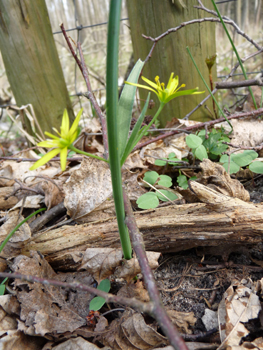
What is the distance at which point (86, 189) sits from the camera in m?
1.11

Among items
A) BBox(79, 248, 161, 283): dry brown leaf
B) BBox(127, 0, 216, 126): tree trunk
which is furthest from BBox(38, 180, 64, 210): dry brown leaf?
BBox(127, 0, 216, 126): tree trunk

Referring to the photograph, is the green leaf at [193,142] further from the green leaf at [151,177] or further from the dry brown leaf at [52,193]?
the dry brown leaf at [52,193]

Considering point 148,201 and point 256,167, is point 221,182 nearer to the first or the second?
point 256,167

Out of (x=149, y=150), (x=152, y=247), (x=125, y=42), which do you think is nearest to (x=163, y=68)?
(x=149, y=150)

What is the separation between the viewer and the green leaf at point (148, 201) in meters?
0.93

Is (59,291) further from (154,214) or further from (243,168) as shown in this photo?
(243,168)

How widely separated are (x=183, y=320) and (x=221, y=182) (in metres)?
0.53

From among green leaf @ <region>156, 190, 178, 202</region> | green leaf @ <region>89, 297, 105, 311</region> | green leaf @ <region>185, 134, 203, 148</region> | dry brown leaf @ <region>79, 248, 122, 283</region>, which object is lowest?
green leaf @ <region>89, 297, 105, 311</region>

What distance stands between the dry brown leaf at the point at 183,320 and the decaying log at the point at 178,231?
9.0 inches

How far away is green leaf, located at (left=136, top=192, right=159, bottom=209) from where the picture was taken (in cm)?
93

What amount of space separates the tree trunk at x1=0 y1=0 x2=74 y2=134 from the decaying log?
1363 mm

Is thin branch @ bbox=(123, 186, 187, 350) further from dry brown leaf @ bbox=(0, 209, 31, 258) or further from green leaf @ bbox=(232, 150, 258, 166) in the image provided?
green leaf @ bbox=(232, 150, 258, 166)

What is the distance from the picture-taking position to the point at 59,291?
86 centimetres

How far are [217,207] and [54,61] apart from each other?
177 centimetres
